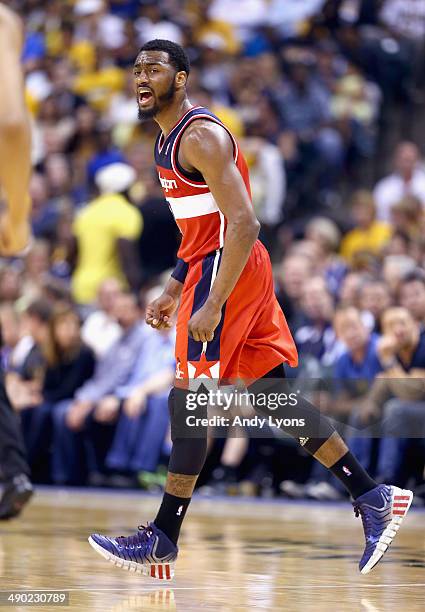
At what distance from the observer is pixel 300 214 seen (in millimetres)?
14977

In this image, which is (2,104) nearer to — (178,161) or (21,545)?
(178,161)

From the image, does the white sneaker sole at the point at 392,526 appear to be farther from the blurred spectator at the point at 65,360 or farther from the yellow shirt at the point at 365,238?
the yellow shirt at the point at 365,238

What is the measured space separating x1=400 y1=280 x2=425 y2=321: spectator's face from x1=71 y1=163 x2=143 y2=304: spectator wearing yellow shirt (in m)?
3.61

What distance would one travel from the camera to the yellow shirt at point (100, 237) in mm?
13539

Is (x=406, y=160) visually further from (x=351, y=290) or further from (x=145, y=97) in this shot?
(x=145, y=97)

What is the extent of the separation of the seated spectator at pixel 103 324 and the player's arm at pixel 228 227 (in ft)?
22.7

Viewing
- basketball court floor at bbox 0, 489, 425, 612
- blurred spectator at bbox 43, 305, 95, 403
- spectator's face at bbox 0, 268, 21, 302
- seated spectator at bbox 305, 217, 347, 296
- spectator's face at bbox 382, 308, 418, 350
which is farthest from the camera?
spectator's face at bbox 0, 268, 21, 302

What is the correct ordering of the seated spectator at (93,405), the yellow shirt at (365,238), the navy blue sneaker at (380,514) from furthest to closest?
the yellow shirt at (365,238)
the seated spectator at (93,405)
the navy blue sneaker at (380,514)

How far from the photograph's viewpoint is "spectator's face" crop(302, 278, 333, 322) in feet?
36.4

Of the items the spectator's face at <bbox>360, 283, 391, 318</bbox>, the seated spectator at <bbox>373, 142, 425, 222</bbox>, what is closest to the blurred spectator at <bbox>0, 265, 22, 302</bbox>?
the seated spectator at <bbox>373, 142, 425, 222</bbox>

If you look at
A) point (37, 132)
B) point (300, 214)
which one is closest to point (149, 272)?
point (300, 214)

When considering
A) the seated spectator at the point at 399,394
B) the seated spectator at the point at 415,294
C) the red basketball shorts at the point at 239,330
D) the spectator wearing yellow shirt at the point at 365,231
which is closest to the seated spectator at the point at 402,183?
the spectator wearing yellow shirt at the point at 365,231

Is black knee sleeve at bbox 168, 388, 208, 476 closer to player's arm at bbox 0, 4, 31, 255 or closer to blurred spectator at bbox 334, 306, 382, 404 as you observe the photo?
player's arm at bbox 0, 4, 31, 255

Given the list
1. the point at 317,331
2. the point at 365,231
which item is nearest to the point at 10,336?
the point at 317,331
